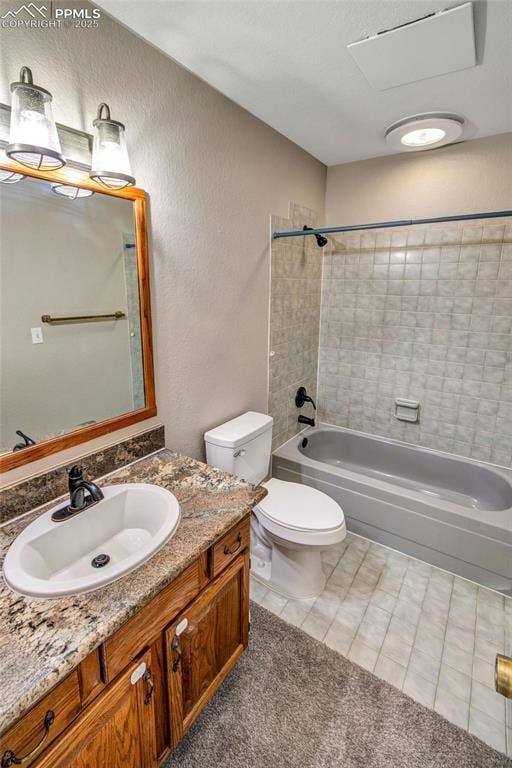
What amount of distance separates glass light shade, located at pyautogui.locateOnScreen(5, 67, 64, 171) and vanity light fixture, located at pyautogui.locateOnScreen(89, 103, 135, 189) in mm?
165

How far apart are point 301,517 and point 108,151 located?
171cm

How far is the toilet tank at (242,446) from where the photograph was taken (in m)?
1.88

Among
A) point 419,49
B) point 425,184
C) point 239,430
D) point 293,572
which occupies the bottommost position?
point 293,572

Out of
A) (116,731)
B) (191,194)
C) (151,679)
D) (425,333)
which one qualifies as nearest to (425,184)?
(425,333)

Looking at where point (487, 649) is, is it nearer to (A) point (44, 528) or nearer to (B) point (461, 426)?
(B) point (461, 426)

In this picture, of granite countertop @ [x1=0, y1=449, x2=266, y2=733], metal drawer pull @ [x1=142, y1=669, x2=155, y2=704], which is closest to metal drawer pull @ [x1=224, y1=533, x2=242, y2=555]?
granite countertop @ [x1=0, y1=449, x2=266, y2=733]

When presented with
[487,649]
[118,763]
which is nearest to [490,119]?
[487,649]

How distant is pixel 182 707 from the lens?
1.19 metres

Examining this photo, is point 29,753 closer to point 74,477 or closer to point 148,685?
point 148,685

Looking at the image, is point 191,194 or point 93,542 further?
point 191,194

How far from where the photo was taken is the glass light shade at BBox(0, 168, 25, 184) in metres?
1.07

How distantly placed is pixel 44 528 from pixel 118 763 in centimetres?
63

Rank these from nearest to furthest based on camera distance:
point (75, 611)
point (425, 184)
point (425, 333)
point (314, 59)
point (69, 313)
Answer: point (75, 611), point (69, 313), point (314, 59), point (425, 184), point (425, 333)

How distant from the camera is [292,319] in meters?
2.63
